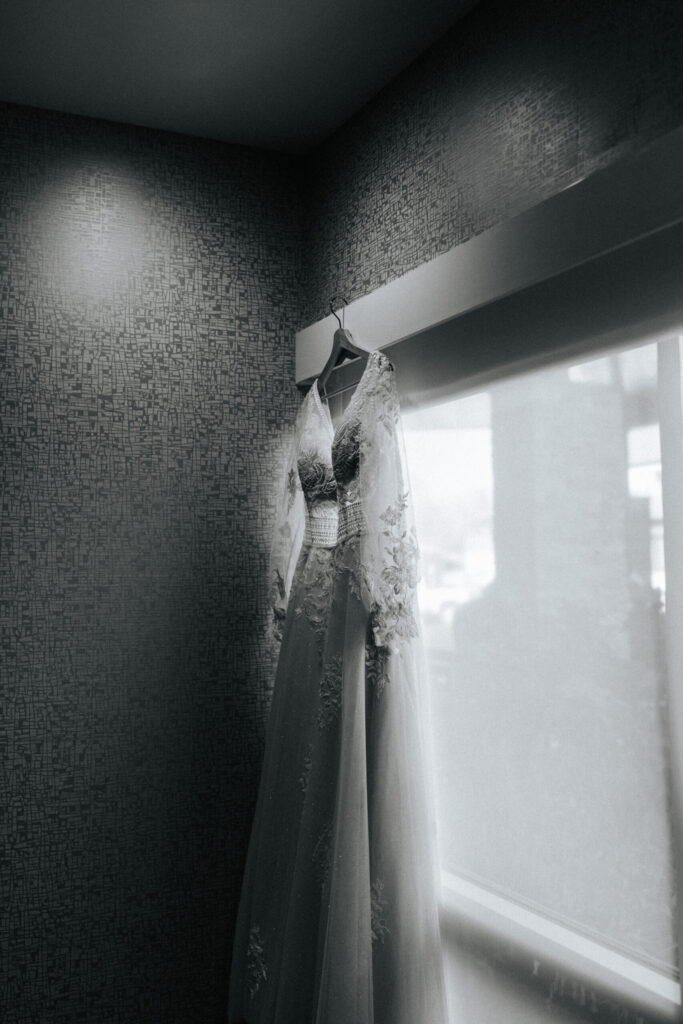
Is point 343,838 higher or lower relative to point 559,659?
lower

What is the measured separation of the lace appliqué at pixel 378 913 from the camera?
1602 millimetres

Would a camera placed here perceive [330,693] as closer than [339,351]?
Yes

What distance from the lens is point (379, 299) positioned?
6.38ft

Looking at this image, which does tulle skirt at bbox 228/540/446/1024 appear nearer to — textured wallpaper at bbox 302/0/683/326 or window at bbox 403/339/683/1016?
window at bbox 403/339/683/1016

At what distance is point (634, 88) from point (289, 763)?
1453 mm

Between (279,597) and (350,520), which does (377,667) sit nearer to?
(350,520)

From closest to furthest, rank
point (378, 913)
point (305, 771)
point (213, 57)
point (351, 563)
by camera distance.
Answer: point (378, 913), point (351, 563), point (305, 771), point (213, 57)

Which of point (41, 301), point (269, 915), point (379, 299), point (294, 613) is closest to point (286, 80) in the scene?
point (379, 299)

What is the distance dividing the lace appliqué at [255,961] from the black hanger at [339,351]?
1252 millimetres

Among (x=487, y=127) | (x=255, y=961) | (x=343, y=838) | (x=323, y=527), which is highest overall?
(x=487, y=127)

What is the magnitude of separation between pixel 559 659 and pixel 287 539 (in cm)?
84

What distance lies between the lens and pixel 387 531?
1.70 meters

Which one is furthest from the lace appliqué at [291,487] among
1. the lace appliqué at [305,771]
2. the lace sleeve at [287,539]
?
the lace appliqué at [305,771]

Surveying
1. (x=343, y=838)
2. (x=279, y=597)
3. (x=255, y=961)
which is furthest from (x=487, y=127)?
(x=255, y=961)
